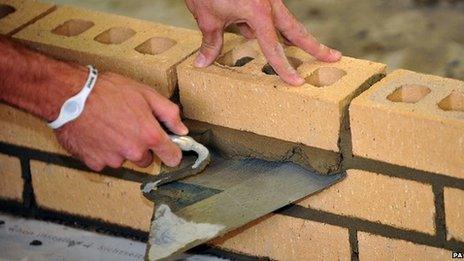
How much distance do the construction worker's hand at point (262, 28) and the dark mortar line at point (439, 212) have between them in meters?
0.50

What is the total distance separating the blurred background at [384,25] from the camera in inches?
166

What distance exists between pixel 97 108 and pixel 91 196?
2.49ft

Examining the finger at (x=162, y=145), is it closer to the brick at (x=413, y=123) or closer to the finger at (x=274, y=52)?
the finger at (x=274, y=52)

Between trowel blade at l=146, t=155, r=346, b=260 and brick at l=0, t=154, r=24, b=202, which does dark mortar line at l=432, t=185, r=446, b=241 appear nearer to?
trowel blade at l=146, t=155, r=346, b=260

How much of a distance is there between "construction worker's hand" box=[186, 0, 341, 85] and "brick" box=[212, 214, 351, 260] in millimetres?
480

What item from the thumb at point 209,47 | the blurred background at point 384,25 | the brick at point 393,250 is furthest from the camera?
the blurred background at point 384,25

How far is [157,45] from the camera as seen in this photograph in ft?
11.9

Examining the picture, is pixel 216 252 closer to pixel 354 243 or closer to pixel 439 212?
pixel 354 243

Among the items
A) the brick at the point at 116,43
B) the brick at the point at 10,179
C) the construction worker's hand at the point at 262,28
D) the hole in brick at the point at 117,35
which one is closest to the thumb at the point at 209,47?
the construction worker's hand at the point at 262,28

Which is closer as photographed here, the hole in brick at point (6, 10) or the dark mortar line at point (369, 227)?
the dark mortar line at point (369, 227)

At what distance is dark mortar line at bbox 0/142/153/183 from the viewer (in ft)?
11.7

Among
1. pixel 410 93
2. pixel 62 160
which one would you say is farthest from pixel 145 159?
pixel 410 93

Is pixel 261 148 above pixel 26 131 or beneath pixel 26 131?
above

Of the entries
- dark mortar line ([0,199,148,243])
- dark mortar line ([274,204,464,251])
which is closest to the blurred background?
dark mortar line ([274,204,464,251])
